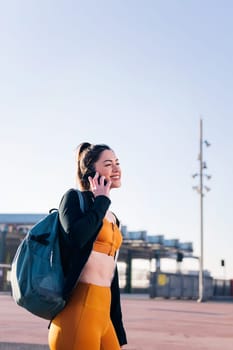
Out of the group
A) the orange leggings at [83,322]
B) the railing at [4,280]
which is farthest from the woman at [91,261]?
the railing at [4,280]

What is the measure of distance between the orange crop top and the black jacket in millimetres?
91

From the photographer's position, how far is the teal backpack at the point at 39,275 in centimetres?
239

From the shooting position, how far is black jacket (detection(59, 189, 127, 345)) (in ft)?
8.14

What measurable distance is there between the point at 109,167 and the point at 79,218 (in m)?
0.39

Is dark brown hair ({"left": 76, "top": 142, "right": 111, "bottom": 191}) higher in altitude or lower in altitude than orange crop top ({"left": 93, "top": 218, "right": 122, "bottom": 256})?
higher

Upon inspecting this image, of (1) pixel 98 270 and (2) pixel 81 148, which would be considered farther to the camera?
(2) pixel 81 148

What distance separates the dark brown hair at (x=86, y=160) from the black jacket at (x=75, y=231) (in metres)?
0.23

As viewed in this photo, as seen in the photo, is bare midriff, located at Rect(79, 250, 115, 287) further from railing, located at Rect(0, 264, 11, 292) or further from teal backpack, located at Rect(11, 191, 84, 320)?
railing, located at Rect(0, 264, 11, 292)

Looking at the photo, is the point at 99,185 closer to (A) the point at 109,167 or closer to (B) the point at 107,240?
(A) the point at 109,167

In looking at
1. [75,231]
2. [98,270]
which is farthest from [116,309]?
[75,231]

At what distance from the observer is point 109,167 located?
9.19 ft

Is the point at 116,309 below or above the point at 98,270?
below

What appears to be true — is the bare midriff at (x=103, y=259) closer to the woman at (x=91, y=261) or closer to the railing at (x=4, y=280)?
the woman at (x=91, y=261)

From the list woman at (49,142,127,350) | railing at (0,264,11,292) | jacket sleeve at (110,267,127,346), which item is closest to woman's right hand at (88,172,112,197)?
woman at (49,142,127,350)
